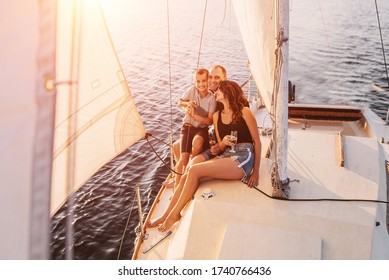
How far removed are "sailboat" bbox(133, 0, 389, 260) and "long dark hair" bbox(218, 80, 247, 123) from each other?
14.6 inches

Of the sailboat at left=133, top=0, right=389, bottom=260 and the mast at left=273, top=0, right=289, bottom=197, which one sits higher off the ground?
the mast at left=273, top=0, right=289, bottom=197

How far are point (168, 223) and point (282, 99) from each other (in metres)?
2.14

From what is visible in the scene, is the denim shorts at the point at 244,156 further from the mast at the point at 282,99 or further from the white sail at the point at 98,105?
the white sail at the point at 98,105

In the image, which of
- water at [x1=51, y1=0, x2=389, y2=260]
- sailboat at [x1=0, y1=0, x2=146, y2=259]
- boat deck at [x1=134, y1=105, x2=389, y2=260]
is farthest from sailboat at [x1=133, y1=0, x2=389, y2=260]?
sailboat at [x1=0, y1=0, x2=146, y2=259]

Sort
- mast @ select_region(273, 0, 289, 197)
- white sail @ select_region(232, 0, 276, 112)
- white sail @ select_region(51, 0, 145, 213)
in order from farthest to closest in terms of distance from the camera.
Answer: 1. white sail @ select_region(232, 0, 276, 112)
2. mast @ select_region(273, 0, 289, 197)
3. white sail @ select_region(51, 0, 145, 213)

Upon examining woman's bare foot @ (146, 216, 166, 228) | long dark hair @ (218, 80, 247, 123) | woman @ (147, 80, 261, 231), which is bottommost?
woman's bare foot @ (146, 216, 166, 228)

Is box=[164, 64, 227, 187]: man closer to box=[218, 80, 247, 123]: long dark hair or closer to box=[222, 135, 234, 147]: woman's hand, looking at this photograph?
box=[218, 80, 247, 123]: long dark hair

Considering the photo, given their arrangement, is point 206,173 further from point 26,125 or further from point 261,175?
point 26,125

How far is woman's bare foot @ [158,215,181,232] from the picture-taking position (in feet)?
15.5

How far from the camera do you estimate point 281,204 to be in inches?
165

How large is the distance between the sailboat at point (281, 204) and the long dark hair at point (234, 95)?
0.37m

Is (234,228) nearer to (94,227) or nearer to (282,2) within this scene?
(282,2)

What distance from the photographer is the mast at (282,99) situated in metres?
3.74
